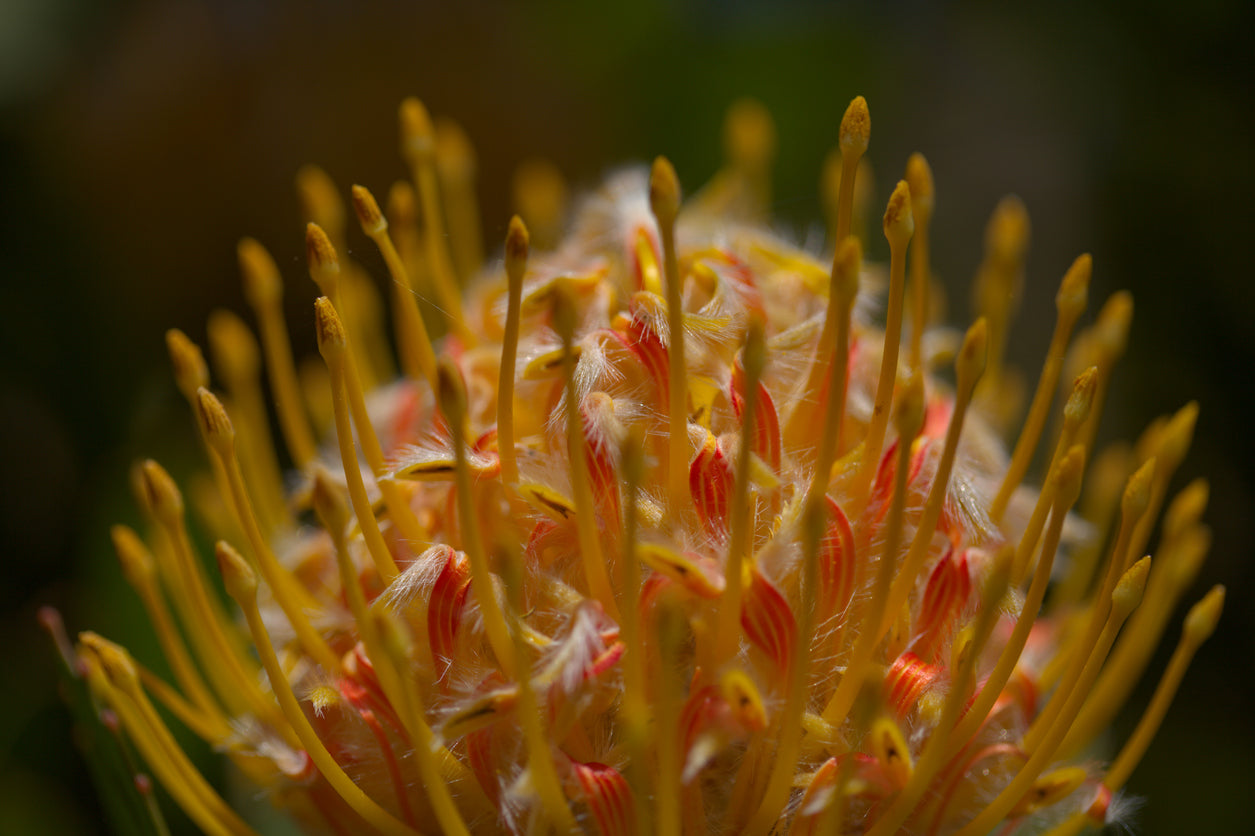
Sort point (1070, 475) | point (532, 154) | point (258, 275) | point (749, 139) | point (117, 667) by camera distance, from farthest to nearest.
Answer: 1. point (532, 154)
2. point (749, 139)
3. point (258, 275)
4. point (117, 667)
5. point (1070, 475)

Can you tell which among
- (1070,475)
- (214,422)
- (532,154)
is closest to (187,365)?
(214,422)

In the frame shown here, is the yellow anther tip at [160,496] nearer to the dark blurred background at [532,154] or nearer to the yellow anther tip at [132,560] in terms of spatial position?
the yellow anther tip at [132,560]

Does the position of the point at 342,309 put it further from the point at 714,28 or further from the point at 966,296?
the point at 966,296

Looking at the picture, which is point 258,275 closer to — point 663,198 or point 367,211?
point 367,211

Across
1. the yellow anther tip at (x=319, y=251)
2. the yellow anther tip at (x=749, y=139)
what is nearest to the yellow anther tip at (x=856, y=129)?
the yellow anther tip at (x=319, y=251)

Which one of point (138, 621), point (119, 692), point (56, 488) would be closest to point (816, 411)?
point (119, 692)

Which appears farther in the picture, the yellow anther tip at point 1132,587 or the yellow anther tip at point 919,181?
the yellow anther tip at point 919,181

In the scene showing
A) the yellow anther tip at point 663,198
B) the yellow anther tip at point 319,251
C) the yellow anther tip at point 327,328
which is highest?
the yellow anther tip at point 663,198
